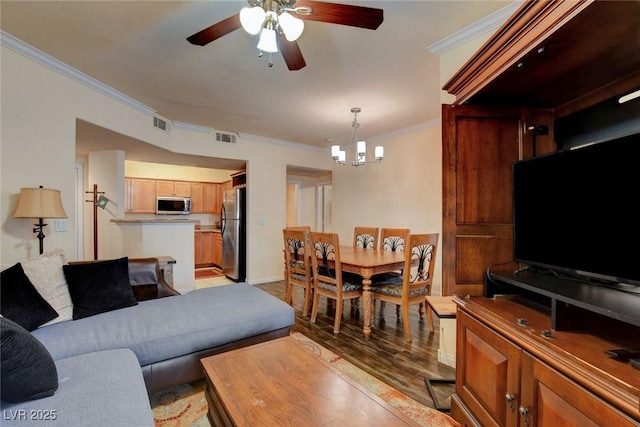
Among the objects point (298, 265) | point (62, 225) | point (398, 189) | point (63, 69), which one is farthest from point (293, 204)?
point (63, 69)

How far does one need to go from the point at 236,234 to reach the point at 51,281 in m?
3.36

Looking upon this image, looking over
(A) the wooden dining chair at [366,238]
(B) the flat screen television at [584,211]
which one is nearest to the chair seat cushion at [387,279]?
(A) the wooden dining chair at [366,238]

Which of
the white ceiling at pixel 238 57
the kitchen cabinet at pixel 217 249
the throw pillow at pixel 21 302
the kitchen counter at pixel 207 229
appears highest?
the white ceiling at pixel 238 57

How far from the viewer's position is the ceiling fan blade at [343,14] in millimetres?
1562

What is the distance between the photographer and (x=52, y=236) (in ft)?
8.97

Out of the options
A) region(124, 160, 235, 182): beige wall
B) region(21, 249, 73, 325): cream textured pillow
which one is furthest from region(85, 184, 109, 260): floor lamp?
region(21, 249, 73, 325): cream textured pillow

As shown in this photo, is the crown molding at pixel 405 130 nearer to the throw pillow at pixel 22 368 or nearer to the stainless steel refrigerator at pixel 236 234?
the stainless steel refrigerator at pixel 236 234

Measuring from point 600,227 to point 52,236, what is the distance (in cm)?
394

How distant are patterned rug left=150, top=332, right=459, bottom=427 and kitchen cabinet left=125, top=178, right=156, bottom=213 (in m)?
5.41

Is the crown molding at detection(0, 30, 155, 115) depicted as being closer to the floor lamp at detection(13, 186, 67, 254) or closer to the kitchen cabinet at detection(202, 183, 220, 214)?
the floor lamp at detection(13, 186, 67, 254)

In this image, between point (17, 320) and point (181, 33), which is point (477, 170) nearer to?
point (181, 33)

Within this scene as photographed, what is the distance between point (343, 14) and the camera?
161cm

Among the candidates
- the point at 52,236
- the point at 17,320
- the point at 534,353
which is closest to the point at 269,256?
the point at 52,236

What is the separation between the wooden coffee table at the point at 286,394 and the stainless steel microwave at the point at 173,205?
5830mm
